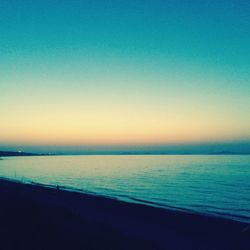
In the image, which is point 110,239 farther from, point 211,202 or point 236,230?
point 211,202

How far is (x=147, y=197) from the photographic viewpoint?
1606 inches

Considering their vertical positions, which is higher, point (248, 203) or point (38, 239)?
point (38, 239)

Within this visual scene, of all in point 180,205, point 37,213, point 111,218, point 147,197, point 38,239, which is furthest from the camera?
point 147,197

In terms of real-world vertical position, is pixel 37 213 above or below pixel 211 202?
above

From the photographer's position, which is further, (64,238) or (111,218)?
(111,218)

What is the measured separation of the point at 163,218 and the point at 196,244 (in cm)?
742

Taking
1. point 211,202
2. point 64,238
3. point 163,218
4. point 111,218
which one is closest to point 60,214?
point 111,218

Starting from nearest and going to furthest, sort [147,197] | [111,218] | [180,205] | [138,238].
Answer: [138,238] → [111,218] → [180,205] → [147,197]

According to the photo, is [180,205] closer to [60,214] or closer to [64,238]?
[60,214]

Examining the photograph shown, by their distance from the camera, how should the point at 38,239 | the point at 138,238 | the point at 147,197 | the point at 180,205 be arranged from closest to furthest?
the point at 38,239 < the point at 138,238 < the point at 180,205 < the point at 147,197

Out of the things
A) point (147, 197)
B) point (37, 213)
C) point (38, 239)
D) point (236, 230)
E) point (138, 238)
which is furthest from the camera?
point (147, 197)

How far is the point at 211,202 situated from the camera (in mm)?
36250

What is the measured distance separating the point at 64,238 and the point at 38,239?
3.76 feet

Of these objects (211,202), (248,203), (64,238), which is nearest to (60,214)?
(64,238)
